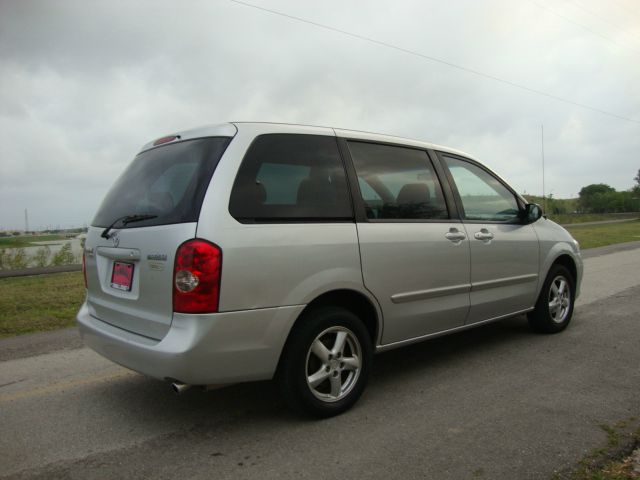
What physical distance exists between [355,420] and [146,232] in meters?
1.74

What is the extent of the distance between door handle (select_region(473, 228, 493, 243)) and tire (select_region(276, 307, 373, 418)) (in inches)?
57.1

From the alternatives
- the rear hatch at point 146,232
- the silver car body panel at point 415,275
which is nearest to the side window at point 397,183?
the silver car body panel at point 415,275

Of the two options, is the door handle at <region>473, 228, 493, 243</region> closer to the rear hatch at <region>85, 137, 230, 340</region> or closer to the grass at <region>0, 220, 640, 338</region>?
the rear hatch at <region>85, 137, 230, 340</region>

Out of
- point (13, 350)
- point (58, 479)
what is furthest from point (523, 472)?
point (13, 350)

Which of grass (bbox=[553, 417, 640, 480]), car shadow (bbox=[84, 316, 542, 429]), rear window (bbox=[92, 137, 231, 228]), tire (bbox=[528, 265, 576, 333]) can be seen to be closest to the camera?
grass (bbox=[553, 417, 640, 480])

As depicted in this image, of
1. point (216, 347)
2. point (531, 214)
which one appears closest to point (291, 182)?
point (216, 347)

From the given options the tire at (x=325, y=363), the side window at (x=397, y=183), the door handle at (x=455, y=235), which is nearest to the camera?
the tire at (x=325, y=363)

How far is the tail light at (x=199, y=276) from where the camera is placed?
279 centimetres

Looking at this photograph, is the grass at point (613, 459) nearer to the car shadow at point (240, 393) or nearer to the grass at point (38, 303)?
the car shadow at point (240, 393)

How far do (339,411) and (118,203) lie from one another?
6.78 feet

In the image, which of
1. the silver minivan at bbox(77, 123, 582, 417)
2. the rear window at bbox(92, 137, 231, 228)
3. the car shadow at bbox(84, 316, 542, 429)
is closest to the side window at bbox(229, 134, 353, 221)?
the silver minivan at bbox(77, 123, 582, 417)

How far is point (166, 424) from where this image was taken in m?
3.30

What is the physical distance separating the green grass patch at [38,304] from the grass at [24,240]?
256 cm

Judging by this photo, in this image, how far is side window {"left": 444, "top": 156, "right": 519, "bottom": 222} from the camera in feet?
14.6
